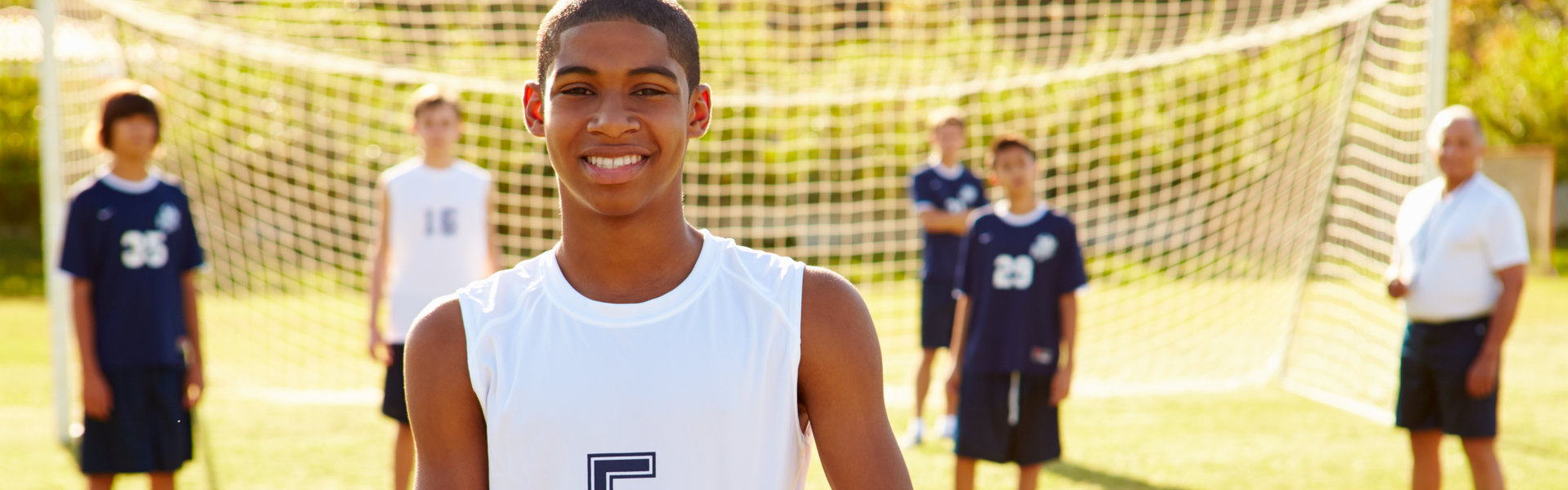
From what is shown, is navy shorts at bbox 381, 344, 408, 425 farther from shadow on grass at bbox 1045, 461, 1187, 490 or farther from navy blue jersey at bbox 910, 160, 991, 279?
shadow on grass at bbox 1045, 461, 1187, 490

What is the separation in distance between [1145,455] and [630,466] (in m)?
4.64

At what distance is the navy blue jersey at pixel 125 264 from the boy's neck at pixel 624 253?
108 inches

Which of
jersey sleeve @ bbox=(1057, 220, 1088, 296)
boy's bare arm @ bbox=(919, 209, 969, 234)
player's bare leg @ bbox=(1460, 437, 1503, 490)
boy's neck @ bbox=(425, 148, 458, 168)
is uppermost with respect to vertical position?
boy's neck @ bbox=(425, 148, 458, 168)

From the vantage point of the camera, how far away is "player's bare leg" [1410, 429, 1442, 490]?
421cm

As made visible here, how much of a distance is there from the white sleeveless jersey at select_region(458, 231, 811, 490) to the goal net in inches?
225

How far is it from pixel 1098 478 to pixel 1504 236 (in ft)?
5.82

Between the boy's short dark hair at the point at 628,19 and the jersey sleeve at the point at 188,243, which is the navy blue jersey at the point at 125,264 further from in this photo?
the boy's short dark hair at the point at 628,19

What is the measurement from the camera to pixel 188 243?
3.78 meters

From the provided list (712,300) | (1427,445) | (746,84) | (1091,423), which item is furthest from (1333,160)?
(712,300)

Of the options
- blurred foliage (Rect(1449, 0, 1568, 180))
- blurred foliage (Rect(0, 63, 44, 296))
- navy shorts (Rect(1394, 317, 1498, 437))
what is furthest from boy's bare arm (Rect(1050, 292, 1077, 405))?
blurred foliage (Rect(1449, 0, 1568, 180))

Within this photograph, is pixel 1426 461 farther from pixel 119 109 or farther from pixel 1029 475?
pixel 119 109

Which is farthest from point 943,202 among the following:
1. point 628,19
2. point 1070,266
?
point 628,19

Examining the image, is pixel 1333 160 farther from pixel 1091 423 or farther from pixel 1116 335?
pixel 1116 335

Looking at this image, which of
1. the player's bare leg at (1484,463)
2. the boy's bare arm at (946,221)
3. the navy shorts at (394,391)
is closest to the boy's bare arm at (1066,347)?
the player's bare leg at (1484,463)
